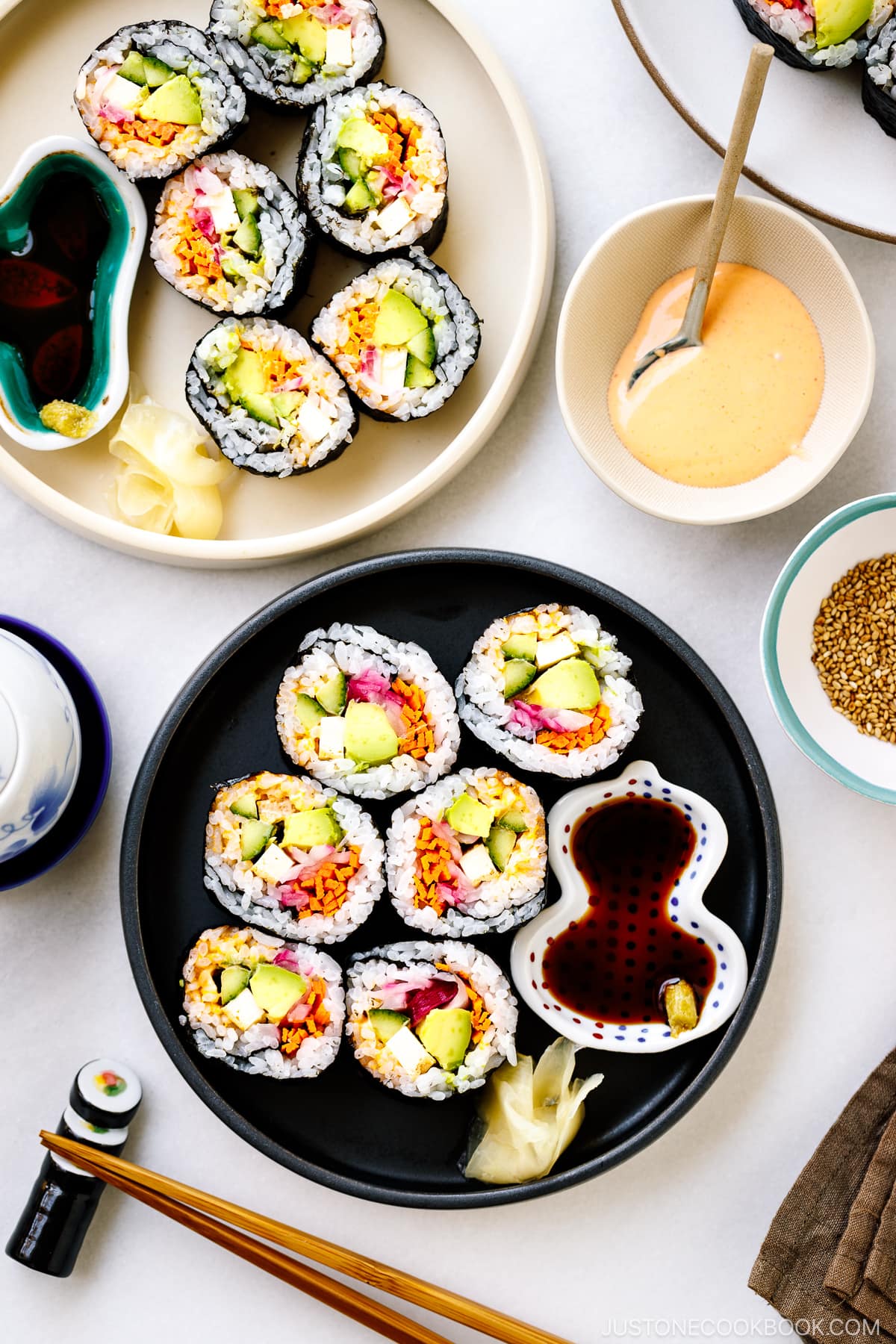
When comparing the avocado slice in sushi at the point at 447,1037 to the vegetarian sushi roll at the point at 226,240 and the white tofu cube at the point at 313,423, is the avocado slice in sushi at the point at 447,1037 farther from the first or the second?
the vegetarian sushi roll at the point at 226,240

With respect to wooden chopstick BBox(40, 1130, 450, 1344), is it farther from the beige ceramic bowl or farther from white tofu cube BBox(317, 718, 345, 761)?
the beige ceramic bowl

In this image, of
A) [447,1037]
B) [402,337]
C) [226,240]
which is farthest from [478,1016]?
[226,240]

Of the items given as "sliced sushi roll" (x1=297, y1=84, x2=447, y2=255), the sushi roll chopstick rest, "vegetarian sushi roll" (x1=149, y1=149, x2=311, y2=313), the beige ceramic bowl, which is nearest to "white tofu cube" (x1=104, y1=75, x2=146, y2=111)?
"vegetarian sushi roll" (x1=149, y1=149, x2=311, y2=313)

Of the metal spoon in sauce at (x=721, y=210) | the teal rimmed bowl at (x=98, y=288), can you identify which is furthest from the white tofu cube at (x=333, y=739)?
the metal spoon in sauce at (x=721, y=210)

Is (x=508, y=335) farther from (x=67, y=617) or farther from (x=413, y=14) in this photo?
(x=67, y=617)

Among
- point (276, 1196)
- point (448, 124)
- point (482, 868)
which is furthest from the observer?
point (276, 1196)

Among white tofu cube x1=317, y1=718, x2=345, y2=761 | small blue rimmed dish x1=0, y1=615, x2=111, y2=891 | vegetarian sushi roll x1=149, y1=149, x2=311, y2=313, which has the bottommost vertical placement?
white tofu cube x1=317, y1=718, x2=345, y2=761

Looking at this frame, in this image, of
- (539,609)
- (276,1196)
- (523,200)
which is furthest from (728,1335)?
(523,200)
